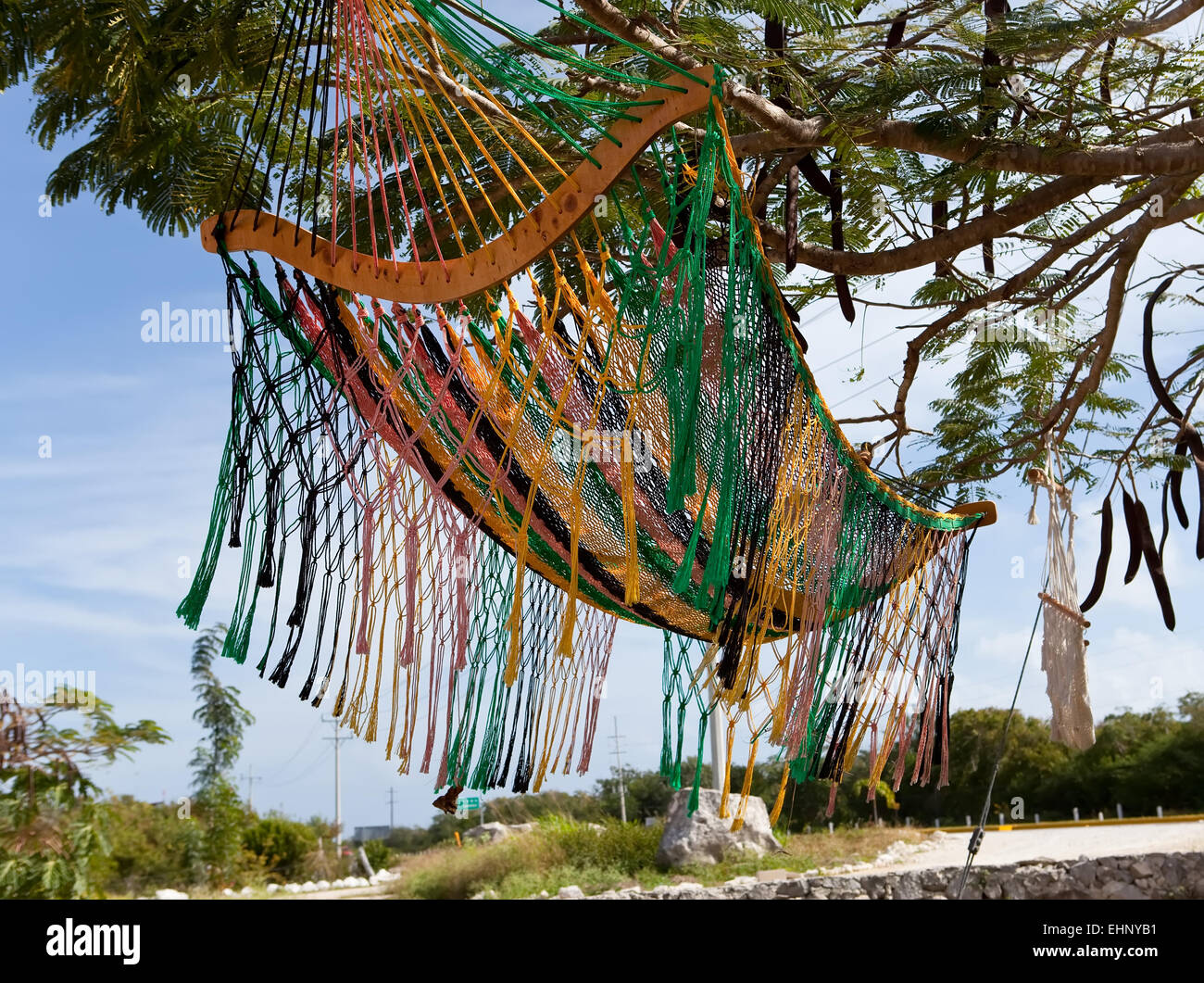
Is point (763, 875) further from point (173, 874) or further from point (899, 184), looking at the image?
point (899, 184)

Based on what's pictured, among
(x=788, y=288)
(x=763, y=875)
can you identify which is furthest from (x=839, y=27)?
(x=763, y=875)

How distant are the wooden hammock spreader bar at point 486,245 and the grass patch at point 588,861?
7.21 metres

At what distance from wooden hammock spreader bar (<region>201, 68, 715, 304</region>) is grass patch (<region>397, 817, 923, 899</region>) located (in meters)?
7.21

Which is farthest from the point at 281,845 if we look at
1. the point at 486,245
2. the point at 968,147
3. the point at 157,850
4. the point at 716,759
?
the point at 486,245

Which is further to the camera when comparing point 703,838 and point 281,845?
point 281,845

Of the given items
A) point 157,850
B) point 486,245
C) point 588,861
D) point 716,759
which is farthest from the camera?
point 716,759

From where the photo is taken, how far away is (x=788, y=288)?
341cm

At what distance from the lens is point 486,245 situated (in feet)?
4.60

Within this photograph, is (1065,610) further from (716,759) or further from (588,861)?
(716,759)

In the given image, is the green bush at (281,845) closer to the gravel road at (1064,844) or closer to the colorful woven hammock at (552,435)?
the gravel road at (1064,844)

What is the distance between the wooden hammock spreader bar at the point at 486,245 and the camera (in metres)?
1.26

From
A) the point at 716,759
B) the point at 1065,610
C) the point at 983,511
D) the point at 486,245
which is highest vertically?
the point at 486,245

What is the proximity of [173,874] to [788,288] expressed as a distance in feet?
27.0

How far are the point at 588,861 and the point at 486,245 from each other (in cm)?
818
